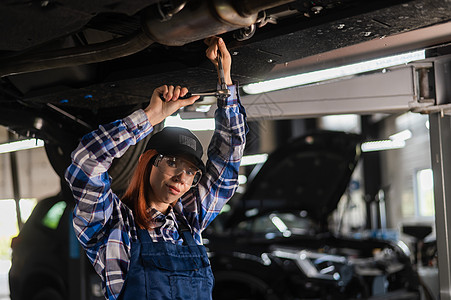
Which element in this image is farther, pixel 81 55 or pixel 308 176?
pixel 308 176

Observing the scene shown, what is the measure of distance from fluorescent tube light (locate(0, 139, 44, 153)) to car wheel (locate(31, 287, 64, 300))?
1.27 m

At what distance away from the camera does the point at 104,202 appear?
1639 millimetres

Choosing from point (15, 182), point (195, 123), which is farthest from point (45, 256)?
point (195, 123)

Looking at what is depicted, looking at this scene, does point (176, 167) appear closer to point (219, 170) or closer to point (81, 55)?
point (219, 170)

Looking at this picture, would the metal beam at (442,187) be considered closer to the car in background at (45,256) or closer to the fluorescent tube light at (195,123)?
the fluorescent tube light at (195,123)

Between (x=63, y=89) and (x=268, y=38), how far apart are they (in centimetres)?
78

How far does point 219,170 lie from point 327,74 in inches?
20.2

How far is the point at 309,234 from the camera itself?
5.68m

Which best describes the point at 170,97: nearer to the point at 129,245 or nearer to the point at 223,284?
the point at 129,245

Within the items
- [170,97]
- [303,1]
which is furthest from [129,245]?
[303,1]

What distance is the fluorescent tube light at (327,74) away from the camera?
76.3 inches

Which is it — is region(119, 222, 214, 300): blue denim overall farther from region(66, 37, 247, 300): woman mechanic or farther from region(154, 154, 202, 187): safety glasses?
region(154, 154, 202, 187): safety glasses

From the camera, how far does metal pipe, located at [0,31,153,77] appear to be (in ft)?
4.57

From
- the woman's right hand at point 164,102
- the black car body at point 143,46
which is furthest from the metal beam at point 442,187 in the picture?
the woman's right hand at point 164,102
